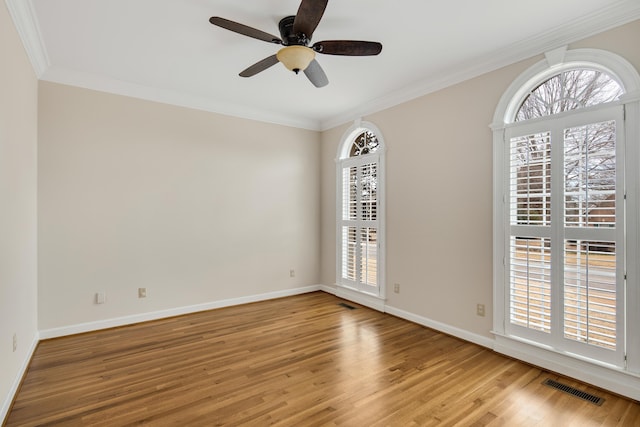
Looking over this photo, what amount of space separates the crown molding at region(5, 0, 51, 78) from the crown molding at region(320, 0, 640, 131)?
3.46 meters

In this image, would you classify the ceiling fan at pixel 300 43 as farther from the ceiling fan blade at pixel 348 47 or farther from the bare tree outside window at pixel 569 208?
the bare tree outside window at pixel 569 208

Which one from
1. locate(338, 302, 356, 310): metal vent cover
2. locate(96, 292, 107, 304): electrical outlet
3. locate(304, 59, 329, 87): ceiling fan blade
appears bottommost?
locate(338, 302, 356, 310): metal vent cover

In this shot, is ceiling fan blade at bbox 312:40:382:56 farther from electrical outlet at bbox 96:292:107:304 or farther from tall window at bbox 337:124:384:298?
electrical outlet at bbox 96:292:107:304

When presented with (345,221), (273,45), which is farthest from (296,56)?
(345,221)

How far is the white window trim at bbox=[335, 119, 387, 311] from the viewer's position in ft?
14.3

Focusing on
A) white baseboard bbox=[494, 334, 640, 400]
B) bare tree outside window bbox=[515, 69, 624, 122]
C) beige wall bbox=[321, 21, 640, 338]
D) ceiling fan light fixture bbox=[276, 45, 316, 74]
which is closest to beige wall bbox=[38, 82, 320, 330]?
beige wall bbox=[321, 21, 640, 338]

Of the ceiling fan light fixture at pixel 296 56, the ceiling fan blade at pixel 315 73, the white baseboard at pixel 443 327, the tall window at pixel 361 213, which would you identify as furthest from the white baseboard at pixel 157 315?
the ceiling fan light fixture at pixel 296 56

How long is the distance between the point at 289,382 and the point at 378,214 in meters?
2.49

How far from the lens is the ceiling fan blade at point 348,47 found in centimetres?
240

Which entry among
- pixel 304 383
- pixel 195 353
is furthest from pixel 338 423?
pixel 195 353

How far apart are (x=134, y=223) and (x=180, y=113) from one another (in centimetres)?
149

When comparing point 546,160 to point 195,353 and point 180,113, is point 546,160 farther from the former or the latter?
point 180,113

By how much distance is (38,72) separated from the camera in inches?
128

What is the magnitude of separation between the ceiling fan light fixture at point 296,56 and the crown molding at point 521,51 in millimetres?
1770
